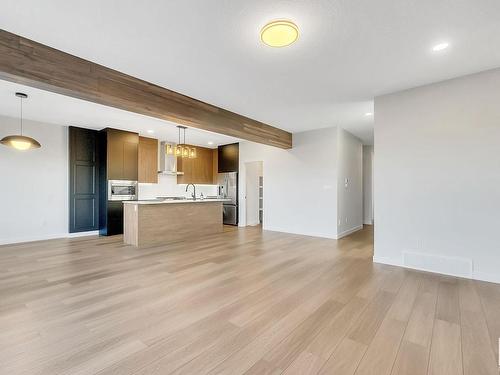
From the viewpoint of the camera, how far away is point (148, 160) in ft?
24.4

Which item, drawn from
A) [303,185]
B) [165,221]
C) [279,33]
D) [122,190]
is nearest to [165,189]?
[122,190]

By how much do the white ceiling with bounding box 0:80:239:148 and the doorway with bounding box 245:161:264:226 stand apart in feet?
6.36

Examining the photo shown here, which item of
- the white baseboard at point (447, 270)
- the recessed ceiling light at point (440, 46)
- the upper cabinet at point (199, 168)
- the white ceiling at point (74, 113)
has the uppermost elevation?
the white ceiling at point (74, 113)

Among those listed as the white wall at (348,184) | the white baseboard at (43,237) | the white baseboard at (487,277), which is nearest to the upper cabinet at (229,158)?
the white wall at (348,184)

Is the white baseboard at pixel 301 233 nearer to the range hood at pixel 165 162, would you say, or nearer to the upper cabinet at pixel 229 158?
the upper cabinet at pixel 229 158

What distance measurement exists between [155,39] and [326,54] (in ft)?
6.08

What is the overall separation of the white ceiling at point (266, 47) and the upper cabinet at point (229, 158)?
4456 mm

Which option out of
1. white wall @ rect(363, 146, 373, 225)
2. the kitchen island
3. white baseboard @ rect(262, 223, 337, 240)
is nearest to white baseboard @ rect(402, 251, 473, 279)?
white baseboard @ rect(262, 223, 337, 240)

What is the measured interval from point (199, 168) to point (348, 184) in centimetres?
502

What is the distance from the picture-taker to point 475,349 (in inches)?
72.1

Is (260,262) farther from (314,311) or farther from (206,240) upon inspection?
(206,240)

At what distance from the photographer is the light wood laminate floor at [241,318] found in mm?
1678

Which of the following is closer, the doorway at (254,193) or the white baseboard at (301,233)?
the white baseboard at (301,233)

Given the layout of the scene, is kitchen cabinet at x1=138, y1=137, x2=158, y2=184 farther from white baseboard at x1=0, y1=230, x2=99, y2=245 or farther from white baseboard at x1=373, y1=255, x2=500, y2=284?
white baseboard at x1=373, y1=255, x2=500, y2=284
